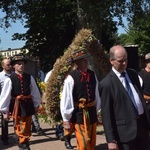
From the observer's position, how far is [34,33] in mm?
29094

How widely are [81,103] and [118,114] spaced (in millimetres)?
1883

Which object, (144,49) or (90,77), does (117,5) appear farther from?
(144,49)

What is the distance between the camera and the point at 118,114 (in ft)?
14.7

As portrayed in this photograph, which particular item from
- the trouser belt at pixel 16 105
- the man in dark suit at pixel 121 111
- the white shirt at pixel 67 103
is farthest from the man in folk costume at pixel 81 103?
the trouser belt at pixel 16 105

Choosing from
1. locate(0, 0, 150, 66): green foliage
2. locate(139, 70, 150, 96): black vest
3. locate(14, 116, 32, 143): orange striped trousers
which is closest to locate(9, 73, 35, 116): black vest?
locate(14, 116, 32, 143): orange striped trousers

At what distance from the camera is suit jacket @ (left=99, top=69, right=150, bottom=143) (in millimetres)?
4449

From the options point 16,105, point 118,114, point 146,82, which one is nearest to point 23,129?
point 16,105

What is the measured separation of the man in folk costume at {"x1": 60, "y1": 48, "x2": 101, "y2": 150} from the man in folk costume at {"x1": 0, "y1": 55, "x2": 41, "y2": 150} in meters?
1.82

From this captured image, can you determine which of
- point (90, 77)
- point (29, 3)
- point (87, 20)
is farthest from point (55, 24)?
point (90, 77)

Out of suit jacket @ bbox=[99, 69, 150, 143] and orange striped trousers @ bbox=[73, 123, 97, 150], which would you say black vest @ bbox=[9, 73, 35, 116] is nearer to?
orange striped trousers @ bbox=[73, 123, 97, 150]

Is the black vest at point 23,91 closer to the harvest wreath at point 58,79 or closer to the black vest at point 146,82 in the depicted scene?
the harvest wreath at point 58,79

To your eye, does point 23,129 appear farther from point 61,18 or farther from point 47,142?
point 61,18

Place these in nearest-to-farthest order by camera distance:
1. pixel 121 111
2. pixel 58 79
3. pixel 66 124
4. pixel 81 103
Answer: pixel 121 111
pixel 66 124
pixel 81 103
pixel 58 79

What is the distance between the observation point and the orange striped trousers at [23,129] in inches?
312
